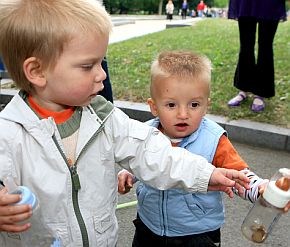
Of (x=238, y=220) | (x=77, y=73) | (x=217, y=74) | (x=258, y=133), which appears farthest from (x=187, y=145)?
(x=217, y=74)

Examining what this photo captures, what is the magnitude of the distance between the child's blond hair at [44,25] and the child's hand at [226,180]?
25.8 inches

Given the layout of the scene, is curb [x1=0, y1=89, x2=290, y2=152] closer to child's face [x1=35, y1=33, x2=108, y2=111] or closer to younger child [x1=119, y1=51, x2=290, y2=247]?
younger child [x1=119, y1=51, x2=290, y2=247]

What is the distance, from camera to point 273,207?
58.4 inches

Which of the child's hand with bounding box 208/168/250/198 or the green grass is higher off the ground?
the child's hand with bounding box 208/168/250/198

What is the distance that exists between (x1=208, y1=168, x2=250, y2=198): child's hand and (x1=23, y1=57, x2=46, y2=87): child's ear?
27.9 inches

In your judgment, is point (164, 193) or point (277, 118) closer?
point (164, 193)

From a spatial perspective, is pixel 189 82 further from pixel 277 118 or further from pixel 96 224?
pixel 277 118

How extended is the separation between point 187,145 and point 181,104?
181 millimetres

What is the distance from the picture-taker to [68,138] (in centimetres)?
158

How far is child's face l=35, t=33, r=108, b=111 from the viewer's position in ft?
4.91

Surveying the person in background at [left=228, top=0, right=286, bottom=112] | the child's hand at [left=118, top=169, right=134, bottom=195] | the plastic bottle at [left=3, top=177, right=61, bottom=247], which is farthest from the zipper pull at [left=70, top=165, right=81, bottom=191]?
the person in background at [left=228, top=0, right=286, bottom=112]

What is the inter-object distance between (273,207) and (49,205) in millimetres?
767

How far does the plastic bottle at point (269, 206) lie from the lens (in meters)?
1.43

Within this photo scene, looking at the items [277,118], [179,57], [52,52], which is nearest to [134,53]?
[277,118]
